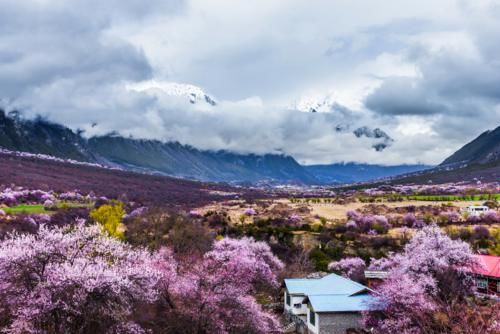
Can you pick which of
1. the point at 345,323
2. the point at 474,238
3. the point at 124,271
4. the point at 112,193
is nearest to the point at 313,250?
the point at 474,238

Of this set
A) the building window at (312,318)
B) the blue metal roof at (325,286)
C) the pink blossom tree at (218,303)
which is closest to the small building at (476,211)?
the blue metal roof at (325,286)

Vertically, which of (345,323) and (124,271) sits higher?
(124,271)

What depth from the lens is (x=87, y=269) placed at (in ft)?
67.6

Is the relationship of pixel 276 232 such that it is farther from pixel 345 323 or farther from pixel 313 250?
pixel 345 323

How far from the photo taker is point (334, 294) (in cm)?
3516

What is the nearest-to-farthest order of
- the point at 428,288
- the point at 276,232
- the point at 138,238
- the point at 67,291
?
the point at 67,291, the point at 428,288, the point at 138,238, the point at 276,232

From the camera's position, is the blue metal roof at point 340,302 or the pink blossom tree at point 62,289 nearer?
the pink blossom tree at point 62,289

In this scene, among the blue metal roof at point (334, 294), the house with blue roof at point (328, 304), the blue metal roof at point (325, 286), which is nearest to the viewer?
the house with blue roof at point (328, 304)

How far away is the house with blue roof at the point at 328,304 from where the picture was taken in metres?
32.2

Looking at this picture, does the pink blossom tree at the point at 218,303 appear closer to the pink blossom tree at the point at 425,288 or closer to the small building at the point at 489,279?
the pink blossom tree at the point at 425,288

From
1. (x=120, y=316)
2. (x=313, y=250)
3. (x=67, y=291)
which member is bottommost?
(x=313, y=250)

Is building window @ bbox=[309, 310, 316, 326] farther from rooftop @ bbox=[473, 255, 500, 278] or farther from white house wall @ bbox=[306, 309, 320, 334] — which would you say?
rooftop @ bbox=[473, 255, 500, 278]

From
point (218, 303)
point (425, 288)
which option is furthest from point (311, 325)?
point (218, 303)

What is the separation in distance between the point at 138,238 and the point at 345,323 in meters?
35.9
